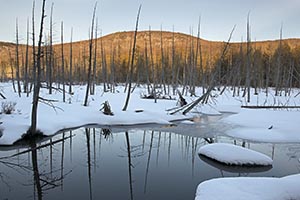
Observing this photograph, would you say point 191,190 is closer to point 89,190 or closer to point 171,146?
point 89,190

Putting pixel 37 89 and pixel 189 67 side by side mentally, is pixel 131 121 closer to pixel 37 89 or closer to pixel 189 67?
pixel 37 89

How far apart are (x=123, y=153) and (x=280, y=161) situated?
17.5 ft

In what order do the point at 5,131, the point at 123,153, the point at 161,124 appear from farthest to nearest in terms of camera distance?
the point at 161,124 → the point at 5,131 → the point at 123,153

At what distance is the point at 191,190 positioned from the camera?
23.2 feet

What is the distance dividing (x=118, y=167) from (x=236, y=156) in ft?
12.0

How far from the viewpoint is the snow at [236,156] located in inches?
355

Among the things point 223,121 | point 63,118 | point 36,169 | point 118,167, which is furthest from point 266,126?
point 36,169

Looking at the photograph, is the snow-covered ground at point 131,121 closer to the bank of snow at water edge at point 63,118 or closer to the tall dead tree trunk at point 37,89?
the bank of snow at water edge at point 63,118

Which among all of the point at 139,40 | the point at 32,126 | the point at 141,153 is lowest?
the point at 141,153

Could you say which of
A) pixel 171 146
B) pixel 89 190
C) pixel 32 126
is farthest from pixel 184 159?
pixel 32 126

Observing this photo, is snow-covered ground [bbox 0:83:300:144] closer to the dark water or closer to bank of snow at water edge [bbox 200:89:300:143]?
bank of snow at water edge [bbox 200:89:300:143]

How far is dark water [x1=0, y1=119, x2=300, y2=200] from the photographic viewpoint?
22.9 ft

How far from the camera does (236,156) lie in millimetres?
9188

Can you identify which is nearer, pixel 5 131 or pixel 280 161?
pixel 280 161
